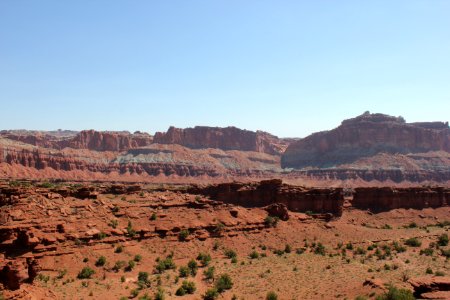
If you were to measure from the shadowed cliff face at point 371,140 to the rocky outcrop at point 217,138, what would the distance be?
720 inches

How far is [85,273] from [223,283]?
28.8ft

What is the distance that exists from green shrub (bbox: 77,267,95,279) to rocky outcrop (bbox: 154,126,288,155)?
138527mm

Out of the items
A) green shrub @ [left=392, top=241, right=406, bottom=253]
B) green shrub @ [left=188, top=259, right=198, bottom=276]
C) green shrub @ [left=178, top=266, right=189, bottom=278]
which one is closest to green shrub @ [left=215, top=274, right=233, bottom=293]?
green shrub @ [left=178, top=266, right=189, bottom=278]

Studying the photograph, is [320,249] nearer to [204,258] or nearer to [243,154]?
[204,258]

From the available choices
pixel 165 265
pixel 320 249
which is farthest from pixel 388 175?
pixel 165 265

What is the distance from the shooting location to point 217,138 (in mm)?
177625

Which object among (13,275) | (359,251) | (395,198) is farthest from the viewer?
(395,198)

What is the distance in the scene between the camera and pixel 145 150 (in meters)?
155

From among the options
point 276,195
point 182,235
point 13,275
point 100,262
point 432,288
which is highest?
Answer: point 276,195

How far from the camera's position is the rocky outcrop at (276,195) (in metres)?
49.9

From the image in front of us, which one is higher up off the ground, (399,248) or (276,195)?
(276,195)

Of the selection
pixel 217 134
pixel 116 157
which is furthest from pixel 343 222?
pixel 217 134

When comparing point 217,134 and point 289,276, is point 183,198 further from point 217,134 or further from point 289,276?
point 217,134

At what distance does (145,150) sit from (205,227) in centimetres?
11791
